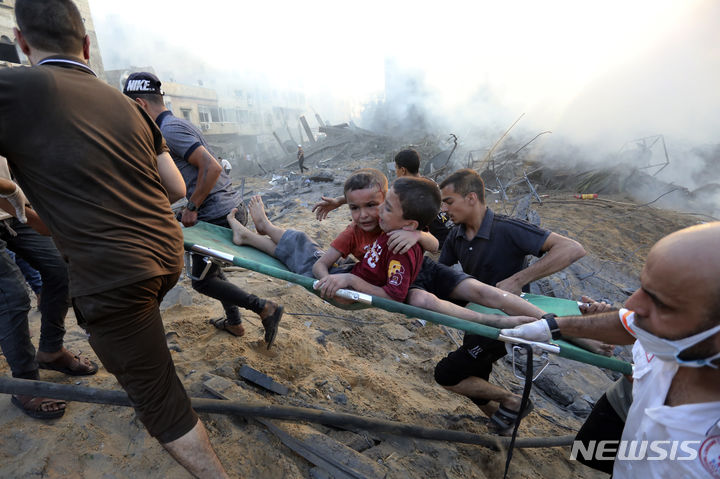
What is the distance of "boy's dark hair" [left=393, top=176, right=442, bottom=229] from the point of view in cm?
221

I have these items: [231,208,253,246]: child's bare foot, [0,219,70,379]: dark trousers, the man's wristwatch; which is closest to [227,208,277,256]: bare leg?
[231,208,253,246]: child's bare foot

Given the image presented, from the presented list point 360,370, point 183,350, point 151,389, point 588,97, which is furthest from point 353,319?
point 588,97

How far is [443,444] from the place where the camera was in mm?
2529

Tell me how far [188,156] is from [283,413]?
6.23 ft

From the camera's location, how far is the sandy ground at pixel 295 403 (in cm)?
198

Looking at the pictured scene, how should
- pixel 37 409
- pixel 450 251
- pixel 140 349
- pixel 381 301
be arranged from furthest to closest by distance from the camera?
1. pixel 450 251
2. pixel 37 409
3. pixel 381 301
4. pixel 140 349

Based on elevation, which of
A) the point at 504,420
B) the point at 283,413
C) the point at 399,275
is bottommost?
the point at 504,420

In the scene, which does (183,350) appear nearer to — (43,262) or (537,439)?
(43,262)

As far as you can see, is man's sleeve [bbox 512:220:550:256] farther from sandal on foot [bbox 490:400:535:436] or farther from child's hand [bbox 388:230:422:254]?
sandal on foot [bbox 490:400:535:436]

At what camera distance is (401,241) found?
6.95ft

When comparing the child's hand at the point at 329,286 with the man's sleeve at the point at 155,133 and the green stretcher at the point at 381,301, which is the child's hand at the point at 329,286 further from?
the man's sleeve at the point at 155,133

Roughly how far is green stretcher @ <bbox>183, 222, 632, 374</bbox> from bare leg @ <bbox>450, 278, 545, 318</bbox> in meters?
0.17

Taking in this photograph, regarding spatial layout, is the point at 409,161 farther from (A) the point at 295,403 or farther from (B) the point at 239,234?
(A) the point at 295,403

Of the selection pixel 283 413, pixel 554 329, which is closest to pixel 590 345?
pixel 554 329
